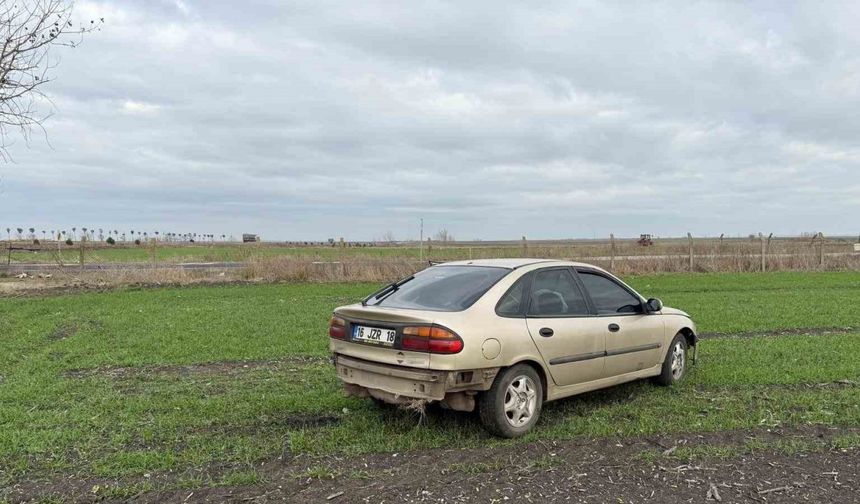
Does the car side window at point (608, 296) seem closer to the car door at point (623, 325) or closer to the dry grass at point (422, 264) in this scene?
the car door at point (623, 325)

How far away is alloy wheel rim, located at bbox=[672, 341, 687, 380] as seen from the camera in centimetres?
692

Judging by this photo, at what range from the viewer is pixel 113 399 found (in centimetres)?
653

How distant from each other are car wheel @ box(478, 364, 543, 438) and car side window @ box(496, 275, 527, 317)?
0.47 m

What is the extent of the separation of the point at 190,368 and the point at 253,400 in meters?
2.36

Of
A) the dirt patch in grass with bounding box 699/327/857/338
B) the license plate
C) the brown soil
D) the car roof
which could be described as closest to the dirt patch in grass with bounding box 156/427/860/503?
the brown soil

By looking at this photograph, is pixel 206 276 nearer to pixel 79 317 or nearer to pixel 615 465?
pixel 79 317

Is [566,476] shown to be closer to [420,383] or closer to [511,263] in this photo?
[420,383]

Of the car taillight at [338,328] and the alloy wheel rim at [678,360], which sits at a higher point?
the car taillight at [338,328]

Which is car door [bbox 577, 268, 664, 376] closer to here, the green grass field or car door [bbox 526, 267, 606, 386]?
car door [bbox 526, 267, 606, 386]

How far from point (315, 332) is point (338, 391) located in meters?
4.58

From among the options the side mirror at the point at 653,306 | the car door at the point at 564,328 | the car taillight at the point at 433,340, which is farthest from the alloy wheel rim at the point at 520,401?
the side mirror at the point at 653,306

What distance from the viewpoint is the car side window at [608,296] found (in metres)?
6.20

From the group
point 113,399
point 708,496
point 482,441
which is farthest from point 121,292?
point 708,496

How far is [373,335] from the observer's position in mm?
5199
